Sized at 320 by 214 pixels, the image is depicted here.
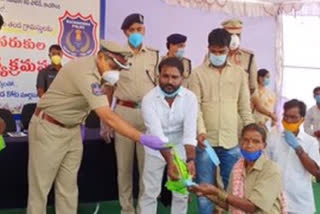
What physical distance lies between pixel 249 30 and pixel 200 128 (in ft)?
16.3

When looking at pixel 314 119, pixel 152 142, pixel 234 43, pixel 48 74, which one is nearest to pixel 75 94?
pixel 152 142

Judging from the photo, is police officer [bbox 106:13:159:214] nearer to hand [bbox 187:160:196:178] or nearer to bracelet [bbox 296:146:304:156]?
hand [bbox 187:160:196:178]

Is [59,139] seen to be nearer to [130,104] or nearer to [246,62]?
[130,104]

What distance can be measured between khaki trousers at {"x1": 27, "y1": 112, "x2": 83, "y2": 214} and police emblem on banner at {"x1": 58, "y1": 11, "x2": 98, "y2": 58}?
2.87 m

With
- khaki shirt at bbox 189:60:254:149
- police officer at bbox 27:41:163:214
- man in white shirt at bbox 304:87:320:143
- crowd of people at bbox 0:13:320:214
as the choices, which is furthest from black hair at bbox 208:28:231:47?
man in white shirt at bbox 304:87:320:143

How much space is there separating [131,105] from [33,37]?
241cm

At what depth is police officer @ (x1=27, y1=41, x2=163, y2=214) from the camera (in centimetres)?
256

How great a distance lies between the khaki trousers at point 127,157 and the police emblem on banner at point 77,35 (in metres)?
2.38

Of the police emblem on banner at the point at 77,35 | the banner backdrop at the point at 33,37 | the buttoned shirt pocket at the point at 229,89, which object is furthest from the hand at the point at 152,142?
the police emblem on banner at the point at 77,35

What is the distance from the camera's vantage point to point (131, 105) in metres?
3.43

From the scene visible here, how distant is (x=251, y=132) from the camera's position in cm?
240

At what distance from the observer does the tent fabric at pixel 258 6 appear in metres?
7.08

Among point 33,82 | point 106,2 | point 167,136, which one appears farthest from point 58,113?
point 106,2

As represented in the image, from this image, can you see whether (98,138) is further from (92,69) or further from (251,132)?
(251,132)
